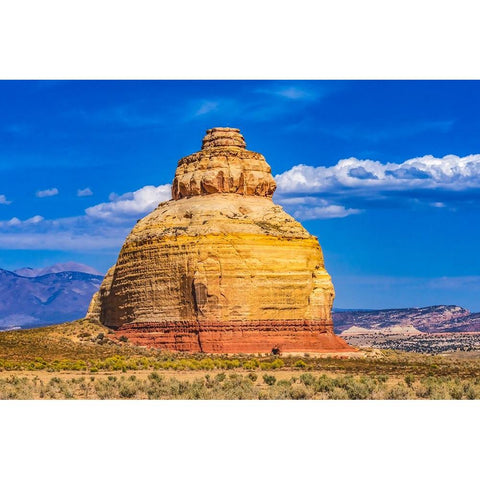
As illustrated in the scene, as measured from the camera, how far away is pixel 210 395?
1362 inches

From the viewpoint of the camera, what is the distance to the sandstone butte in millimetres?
64812

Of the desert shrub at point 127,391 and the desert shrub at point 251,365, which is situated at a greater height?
the desert shrub at point 251,365

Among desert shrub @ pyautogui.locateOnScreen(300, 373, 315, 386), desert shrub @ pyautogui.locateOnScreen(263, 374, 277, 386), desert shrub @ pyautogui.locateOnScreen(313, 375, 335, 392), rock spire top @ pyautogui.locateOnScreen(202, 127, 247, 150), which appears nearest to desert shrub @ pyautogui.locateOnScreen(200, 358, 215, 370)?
desert shrub @ pyautogui.locateOnScreen(263, 374, 277, 386)

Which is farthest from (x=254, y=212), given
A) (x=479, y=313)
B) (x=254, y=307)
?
(x=479, y=313)

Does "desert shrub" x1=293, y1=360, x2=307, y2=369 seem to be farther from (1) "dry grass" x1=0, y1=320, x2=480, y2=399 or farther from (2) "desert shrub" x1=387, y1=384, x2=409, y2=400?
(2) "desert shrub" x1=387, y1=384, x2=409, y2=400

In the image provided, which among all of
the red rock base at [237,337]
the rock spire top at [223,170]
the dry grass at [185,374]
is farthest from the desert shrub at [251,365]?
the rock spire top at [223,170]

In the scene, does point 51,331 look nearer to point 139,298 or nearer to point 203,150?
point 139,298

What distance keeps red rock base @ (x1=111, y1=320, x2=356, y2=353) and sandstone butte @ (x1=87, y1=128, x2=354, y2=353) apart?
7cm

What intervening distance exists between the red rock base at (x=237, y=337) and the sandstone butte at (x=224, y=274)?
7 cm

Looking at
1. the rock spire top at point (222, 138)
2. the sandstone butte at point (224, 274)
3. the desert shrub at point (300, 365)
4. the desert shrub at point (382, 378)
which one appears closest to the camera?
the desert shrub at point (382, 378)

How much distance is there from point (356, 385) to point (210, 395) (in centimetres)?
619

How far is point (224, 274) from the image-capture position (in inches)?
2569

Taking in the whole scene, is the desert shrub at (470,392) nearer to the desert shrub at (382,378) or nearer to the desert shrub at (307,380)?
the desert shrub at (382,378)

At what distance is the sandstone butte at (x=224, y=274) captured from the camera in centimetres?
6481
